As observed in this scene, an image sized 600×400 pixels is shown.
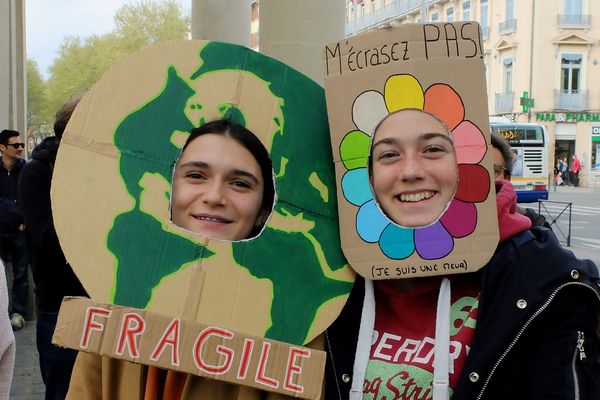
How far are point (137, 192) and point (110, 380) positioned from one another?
1.50 feet

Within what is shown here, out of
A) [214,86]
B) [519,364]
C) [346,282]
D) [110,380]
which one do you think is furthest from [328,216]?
[110,380]

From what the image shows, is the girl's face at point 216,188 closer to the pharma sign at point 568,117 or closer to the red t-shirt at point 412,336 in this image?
the red t-shirt at point 412,336

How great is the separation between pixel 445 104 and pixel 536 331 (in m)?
0.55

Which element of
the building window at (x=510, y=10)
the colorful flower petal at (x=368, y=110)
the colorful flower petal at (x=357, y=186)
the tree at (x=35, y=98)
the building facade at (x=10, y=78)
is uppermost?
the building window at (x=510, y=10)

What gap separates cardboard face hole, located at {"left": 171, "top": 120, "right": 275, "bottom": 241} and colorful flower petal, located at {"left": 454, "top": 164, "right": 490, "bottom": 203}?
0.47m

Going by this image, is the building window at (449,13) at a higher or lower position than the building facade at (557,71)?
higher

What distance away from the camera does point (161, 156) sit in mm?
1674

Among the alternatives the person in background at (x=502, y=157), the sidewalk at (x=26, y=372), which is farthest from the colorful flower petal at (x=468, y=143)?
the sidewalk at (x=26, y=372)

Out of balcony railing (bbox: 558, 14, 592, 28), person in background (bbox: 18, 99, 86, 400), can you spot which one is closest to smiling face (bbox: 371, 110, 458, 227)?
person in background (bbox: 18, 99, 86, 400)

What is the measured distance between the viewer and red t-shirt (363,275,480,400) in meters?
1.62

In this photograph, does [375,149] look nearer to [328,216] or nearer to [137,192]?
[328,216]

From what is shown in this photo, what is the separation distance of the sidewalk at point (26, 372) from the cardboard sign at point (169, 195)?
3.55 m

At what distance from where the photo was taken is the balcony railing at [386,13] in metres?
43.3

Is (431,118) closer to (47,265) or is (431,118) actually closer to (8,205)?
(47,265)
